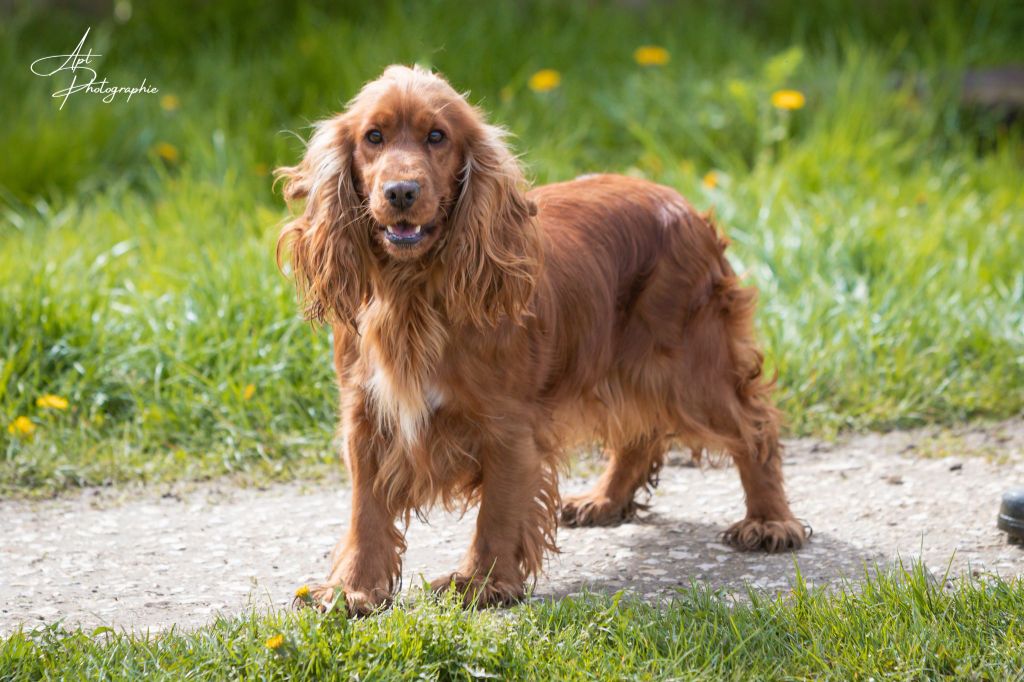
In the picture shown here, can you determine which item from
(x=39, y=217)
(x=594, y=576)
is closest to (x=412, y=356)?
(x=594, y=576)

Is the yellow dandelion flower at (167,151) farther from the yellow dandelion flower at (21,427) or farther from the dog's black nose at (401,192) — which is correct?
the dog's black nose at (401,192)

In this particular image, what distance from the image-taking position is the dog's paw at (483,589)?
3.30 metres

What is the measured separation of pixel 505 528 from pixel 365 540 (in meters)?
0.35

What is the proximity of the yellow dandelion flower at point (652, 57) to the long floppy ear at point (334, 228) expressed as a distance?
14.0 feet

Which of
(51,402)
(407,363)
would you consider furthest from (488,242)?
(51,402)

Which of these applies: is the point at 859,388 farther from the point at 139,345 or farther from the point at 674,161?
the point at 139,345

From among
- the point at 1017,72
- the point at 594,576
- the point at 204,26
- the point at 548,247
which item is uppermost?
the point at 204,26

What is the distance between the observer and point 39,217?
21.0 ft

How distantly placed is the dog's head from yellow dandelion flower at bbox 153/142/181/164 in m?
3.52

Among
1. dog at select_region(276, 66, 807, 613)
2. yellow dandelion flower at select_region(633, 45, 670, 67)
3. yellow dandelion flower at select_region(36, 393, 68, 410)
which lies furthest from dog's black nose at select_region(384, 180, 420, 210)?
yellow dandelion flower at select_region(633, 45, 670, 67)

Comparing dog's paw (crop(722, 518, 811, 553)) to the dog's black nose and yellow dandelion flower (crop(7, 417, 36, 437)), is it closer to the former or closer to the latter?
the dog's black nose

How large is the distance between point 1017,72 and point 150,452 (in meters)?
5.48

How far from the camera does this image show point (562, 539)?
3994 millimetres

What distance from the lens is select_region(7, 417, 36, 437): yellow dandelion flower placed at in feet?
14.7
